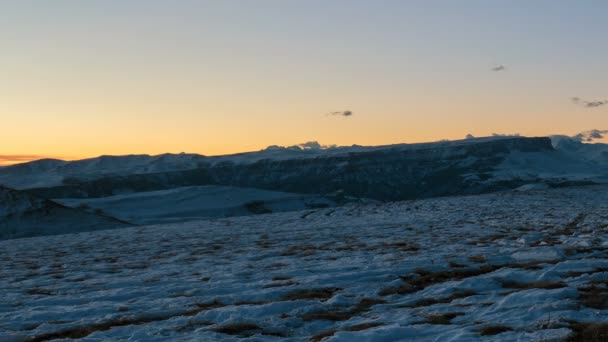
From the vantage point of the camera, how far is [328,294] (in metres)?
16.0

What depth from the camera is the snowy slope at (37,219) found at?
102 m

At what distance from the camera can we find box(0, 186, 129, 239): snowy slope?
334 feet

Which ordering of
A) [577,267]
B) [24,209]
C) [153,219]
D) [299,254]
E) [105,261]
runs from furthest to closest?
1. [153,219]
2. [24,209]
3. [105,261]
4. [299,254]
5. [577,267]

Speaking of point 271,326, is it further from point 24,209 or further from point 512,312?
point 24,209

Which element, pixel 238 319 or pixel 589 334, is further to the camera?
pixel 238 319

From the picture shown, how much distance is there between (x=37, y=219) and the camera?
106 m

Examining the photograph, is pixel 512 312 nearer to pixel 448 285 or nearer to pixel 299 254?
pixel 448 285

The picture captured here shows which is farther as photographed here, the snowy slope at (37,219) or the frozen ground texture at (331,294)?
the snowy slope at (37,219)

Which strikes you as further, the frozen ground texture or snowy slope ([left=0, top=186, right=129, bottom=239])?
snowy slope ([left=0, top=186, right=129, bottom=239])

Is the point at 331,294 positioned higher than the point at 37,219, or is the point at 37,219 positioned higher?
the point at 331,294

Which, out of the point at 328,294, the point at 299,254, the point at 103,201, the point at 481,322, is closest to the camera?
the point at 481,322

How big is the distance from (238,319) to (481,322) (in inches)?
197

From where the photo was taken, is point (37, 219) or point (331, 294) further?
point (37, 219)

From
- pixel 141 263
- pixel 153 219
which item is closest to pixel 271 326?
pixel 141 263
